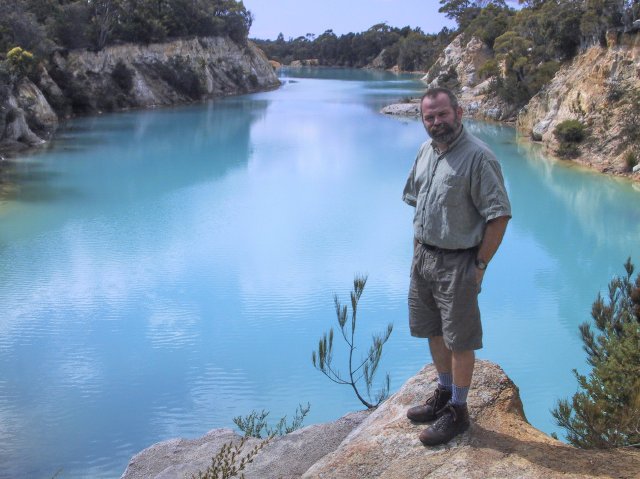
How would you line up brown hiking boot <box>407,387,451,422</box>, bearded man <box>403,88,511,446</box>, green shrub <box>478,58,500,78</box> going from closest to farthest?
bearded man <box>403,88,511,446</box>, brown hiking boot <box>407,387,451,422</box>, green shrub <box>478,58,500,78</box>

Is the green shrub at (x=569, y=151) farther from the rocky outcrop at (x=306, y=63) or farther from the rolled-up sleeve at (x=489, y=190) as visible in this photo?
the rocky outcrop at (x=306, y=63)

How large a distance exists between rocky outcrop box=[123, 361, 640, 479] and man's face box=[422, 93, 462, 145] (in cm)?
122

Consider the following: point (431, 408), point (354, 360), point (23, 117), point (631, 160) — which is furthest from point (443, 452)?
point (23, 117)

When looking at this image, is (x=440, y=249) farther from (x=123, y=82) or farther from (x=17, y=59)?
(x=123, y=82)

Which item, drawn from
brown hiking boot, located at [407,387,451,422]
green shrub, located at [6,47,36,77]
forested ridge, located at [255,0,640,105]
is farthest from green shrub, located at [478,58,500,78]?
brown hiking boot, located at [407,387,451,422]

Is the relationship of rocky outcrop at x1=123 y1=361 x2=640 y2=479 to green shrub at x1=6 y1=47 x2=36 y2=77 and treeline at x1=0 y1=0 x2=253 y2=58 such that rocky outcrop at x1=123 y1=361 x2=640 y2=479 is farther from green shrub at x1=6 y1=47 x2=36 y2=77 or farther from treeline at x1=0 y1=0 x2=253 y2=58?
treeline at x1=0 y1=0 x2=253 y2=58

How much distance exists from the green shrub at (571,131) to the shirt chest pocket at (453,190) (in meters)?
17.0

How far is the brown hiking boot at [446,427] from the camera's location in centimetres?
279

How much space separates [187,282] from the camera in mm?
9172

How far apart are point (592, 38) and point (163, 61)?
22.8 meters

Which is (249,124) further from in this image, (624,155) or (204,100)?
(624,155)

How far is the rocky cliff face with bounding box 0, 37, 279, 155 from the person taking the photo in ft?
68.3

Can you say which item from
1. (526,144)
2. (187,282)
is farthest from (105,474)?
(526,144)

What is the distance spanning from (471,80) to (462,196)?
119ft
